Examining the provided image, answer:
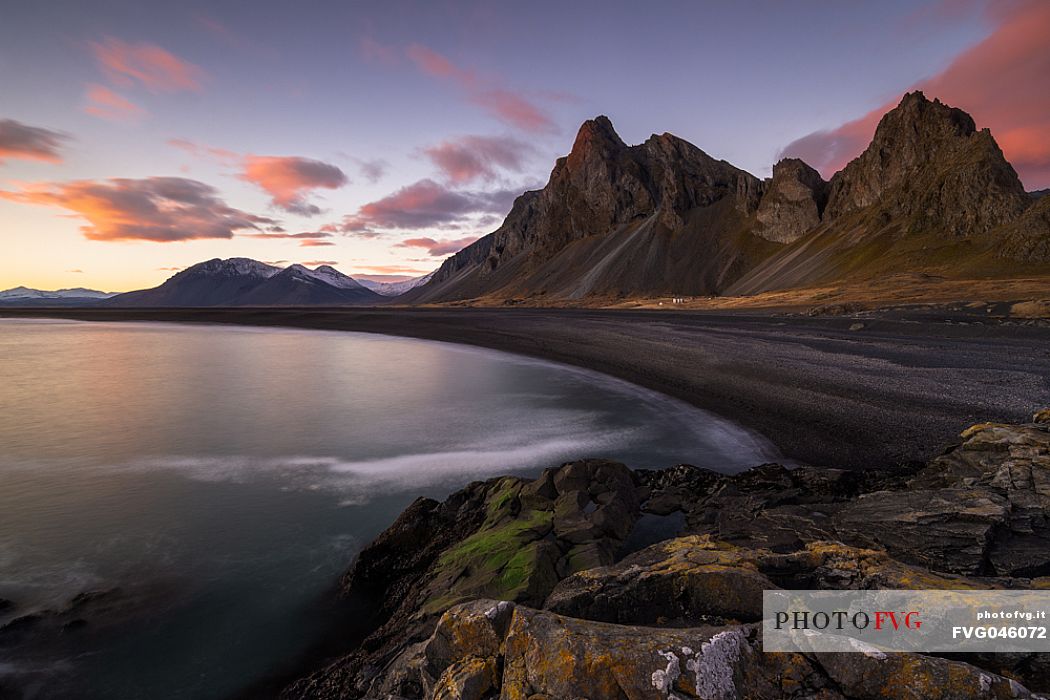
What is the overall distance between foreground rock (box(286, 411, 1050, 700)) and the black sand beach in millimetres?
2895

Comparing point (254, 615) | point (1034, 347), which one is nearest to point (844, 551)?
point (254, 615)

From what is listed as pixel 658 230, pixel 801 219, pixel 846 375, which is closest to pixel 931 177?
pixel 801 219

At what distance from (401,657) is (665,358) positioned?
26.6 metres

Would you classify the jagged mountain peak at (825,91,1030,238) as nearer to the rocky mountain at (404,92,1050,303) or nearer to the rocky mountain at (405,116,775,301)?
the rocky mountain at (404,92,1050,303)

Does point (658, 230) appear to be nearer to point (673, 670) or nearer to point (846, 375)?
point (846, 375)

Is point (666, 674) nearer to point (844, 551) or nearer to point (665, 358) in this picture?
point (844, 551)

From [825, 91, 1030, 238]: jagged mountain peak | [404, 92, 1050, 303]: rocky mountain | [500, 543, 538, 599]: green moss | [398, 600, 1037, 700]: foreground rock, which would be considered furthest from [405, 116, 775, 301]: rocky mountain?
[398, 600, 1037, 700]: foreground rock

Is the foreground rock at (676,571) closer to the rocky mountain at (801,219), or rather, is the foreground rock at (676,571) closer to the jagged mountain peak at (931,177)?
the rocky mountain at (801,219)

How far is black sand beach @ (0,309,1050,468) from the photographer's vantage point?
13.8m

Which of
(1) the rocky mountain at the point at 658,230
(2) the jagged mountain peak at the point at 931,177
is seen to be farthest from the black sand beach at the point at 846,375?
(1) the rocky mountain at the point at 658,230

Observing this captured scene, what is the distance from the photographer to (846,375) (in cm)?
2048

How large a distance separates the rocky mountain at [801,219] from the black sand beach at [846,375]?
51536mm

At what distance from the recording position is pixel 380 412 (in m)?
23.1

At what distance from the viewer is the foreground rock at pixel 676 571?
11.3ft
